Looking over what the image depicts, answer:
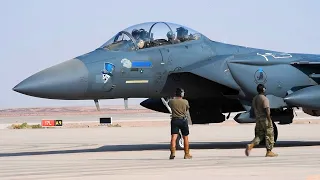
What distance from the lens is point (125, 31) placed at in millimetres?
19938

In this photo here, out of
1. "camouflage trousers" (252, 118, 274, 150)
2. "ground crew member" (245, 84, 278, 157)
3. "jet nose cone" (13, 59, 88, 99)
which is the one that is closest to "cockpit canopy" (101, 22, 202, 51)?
"jet nose cone" (13, 59, 88, 99)

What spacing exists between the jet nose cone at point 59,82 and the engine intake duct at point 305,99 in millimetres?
5122

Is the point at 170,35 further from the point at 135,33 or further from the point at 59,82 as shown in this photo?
the point at 59,82

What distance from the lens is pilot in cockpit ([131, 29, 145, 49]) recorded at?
64.7 feet

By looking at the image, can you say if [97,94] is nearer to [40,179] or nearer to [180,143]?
[180,143]

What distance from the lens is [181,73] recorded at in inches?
782

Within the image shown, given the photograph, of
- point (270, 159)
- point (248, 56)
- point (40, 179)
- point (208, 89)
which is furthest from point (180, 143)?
point (40, 179)

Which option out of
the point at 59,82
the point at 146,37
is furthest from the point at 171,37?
the point at 59,82

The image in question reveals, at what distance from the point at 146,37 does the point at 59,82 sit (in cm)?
285

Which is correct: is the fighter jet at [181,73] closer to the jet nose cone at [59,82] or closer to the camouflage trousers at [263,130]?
the jet nose cone at [59,82]

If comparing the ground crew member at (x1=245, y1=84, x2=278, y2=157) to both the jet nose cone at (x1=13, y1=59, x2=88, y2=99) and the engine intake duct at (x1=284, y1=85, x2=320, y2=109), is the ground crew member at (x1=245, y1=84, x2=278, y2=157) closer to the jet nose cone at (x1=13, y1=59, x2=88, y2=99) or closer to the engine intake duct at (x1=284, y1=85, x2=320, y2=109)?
the engine intake duct at (x1=284, y1=85, x2=320, y2=109)

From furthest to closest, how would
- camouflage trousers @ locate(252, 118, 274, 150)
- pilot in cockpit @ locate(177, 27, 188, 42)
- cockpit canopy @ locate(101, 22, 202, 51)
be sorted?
1. pilot in cockpit @ locate(177, 27, 188, 42)
2. cockpit canopy @ locate(101, 22, 202, 51)
3. camouflage trousers @ locate(252, 118, 274, 150)

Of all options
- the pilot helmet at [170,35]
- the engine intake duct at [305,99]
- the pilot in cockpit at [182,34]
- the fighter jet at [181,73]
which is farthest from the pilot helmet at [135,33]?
the engine intake duct at [305,99]

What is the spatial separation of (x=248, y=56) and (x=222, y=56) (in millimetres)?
679
